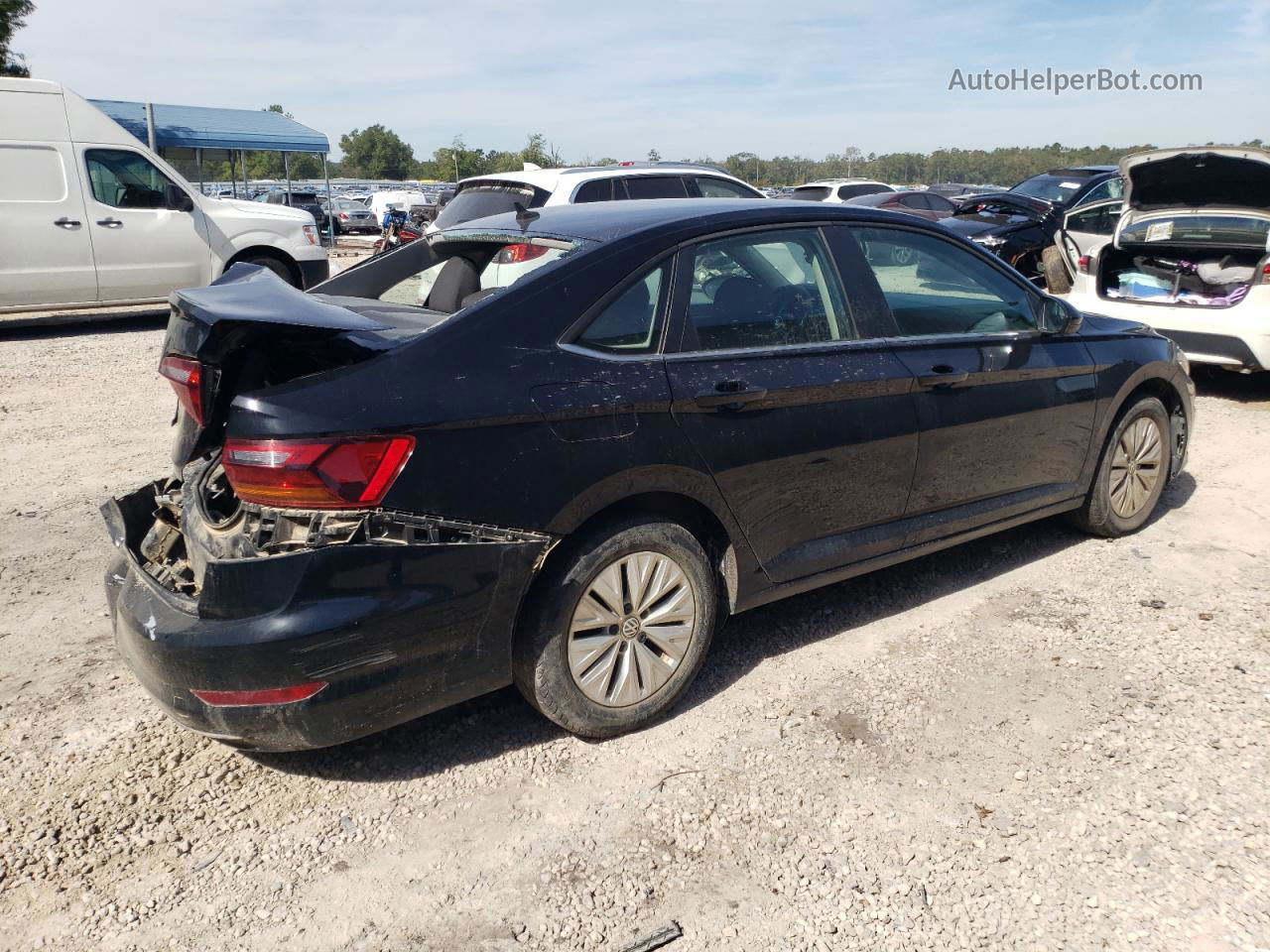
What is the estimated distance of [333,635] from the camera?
2.61 m

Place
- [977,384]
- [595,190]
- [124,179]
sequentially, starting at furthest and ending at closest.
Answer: [124,179]
[595,190]
[977,384]

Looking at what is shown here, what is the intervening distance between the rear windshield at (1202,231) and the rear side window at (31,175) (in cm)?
1050

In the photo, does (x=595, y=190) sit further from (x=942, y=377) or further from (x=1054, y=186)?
(x=1054, y=186)

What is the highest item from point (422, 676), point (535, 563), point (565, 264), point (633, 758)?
point (565, 264)

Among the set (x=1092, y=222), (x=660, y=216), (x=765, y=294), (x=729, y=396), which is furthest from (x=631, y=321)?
(x=1092, y=222)

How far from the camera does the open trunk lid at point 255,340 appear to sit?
8.70 ft

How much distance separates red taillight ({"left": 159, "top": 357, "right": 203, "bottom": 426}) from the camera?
9.25 ft

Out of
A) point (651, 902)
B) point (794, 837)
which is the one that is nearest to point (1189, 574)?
point (794, 837)

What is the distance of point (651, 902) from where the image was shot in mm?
2559

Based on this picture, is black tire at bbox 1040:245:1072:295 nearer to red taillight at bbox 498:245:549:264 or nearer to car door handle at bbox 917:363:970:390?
car door handle at bbox 917:363:970:390

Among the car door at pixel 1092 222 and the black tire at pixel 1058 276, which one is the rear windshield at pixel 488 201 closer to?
the black tire at pixel 1058 276

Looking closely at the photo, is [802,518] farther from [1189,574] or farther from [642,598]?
[1189,574]

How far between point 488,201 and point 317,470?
664 cm

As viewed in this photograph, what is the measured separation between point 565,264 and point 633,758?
1.55 metres
